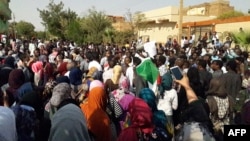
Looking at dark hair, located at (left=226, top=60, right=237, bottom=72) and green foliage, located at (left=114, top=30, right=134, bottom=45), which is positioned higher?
dark hair, located at (left=226, top=60, right=237, bottom=72)

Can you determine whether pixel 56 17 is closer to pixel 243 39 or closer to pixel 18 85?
pixel 243 39

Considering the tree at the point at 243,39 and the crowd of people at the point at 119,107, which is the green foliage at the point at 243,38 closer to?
the tree at the point at 243,39

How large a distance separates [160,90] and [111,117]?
1.41 meters

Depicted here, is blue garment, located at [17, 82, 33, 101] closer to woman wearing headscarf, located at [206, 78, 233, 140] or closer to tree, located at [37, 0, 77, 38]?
woman wearing headscarf, located at [206, 78, 233, 140]

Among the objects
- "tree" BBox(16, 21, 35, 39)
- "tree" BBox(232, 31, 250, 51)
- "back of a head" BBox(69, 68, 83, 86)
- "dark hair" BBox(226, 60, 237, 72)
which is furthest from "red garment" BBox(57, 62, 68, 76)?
"tree" BBox(16, 21, 35, 39)

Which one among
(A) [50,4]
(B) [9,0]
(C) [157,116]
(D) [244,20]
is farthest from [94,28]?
(C) [157,116]

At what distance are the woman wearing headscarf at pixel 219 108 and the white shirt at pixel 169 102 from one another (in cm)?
58

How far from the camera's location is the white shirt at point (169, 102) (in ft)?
18.0

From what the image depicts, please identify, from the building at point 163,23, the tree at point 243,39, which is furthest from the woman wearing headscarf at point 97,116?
the building at point 163,23

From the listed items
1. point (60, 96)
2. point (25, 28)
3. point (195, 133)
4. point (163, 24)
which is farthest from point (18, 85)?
point (25, 28)

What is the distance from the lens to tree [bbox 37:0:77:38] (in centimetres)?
3597

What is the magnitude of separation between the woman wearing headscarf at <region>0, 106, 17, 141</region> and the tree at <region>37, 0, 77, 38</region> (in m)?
33.2

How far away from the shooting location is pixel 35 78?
7.88 meters

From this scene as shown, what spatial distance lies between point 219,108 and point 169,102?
0.80 m
